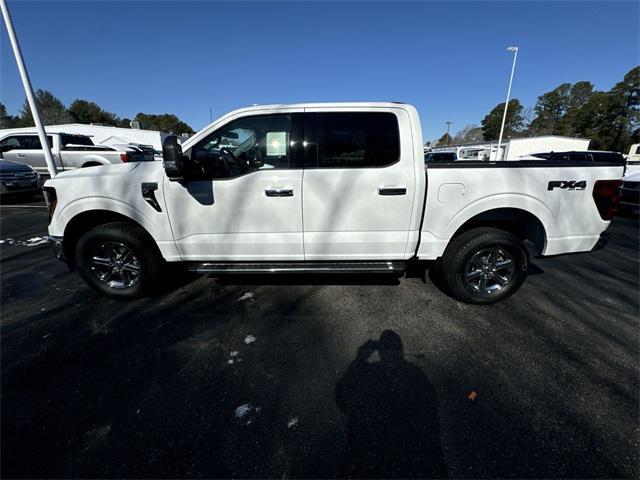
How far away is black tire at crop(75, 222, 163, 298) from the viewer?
10.3ft

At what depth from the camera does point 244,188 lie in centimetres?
287

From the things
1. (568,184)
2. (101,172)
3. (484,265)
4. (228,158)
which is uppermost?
(228,158)

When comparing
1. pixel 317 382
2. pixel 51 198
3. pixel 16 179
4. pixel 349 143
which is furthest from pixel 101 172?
pixel 16 179

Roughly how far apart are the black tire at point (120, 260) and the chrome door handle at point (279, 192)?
157 cm

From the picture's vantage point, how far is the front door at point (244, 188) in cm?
287

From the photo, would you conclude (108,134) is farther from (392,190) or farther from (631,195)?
(631,195)

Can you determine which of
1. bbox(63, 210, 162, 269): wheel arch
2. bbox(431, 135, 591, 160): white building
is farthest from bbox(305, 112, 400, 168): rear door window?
bbox(431, 135, 591, 160): white building

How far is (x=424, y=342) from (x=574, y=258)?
4.13 m

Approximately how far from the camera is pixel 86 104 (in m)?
59.5

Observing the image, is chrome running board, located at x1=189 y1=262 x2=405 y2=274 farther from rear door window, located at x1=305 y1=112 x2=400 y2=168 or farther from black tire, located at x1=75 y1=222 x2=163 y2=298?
rear door window, located at x1=305 y1=112 x2=400 y2=168

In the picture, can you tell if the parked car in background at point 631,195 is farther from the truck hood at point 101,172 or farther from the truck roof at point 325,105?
the truck hood at point 101,172

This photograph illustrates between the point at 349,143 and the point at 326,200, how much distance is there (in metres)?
0.64

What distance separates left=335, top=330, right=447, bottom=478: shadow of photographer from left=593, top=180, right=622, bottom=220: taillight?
8.76ft

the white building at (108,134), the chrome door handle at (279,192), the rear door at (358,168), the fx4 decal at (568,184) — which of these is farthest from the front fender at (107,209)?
the white building at (108,134)
